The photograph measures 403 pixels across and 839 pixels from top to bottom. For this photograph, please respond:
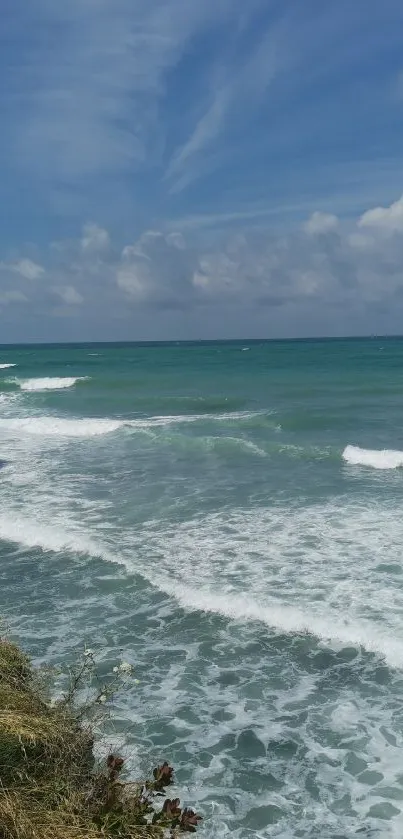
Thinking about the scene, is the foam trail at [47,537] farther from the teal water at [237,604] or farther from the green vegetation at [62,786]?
the green vegetation at [62,786]

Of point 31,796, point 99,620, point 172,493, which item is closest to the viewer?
point 31,796

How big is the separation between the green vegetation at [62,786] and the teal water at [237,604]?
123 centimetres

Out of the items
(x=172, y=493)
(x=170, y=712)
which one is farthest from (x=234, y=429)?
(x=170, y=712)

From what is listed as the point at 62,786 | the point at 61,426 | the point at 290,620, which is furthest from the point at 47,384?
the point at 62,786

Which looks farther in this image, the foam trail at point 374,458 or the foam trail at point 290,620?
the foam trail at point 374,458

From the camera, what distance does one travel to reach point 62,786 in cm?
479

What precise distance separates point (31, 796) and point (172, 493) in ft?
42.1

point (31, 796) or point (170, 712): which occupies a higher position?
point (31, 796)

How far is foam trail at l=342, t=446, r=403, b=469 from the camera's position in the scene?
2080 cm

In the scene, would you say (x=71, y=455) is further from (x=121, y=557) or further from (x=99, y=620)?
(x=99, y=620)

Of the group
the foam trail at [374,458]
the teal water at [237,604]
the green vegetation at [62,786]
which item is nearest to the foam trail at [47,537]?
the teal water at [237,604]

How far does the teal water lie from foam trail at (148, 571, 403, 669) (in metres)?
0.03

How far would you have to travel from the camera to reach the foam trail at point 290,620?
8781mm

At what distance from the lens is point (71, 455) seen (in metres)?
23.5
